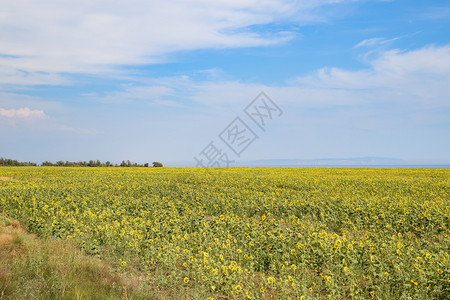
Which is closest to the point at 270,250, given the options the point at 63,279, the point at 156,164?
the point at 63,279

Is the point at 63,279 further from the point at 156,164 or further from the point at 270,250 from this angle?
the point at 156,164

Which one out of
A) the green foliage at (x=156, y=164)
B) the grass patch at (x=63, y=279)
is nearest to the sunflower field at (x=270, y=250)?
the grass patch at (x=63, y=279)

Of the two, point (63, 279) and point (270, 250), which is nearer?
point (63, 279)

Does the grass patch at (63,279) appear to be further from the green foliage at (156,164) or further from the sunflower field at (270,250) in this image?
the green foliage at (156,164)

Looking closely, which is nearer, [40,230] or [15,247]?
[15,247]

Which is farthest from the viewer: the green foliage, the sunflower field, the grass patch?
the green foliage

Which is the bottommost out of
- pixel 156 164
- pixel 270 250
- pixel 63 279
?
pixel 270 250

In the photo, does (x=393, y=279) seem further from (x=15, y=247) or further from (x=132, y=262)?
(x=15, y=247)

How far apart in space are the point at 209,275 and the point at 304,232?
4.24 meters

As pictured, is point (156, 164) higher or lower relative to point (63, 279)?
higher

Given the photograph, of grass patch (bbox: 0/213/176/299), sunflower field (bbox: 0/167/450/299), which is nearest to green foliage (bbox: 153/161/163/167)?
sunflower field (bbox: 0/167/450/299)

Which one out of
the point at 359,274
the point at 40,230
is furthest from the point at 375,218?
the point at 40,230

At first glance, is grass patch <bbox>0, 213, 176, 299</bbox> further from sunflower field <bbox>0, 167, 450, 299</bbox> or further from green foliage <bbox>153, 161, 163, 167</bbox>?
green foliage <bbox>153, 161, 163, 167</bbox>

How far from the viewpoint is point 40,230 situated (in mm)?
10164
